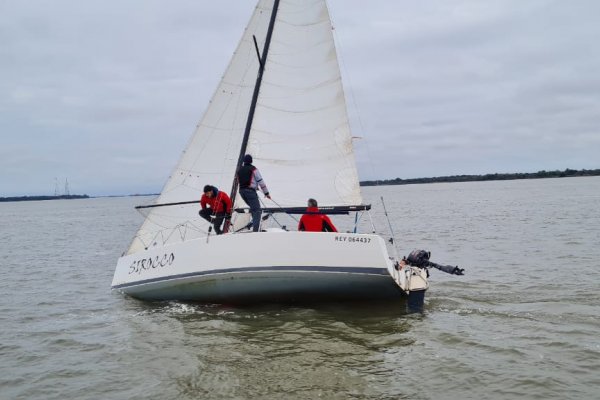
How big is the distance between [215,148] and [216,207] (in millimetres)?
1869

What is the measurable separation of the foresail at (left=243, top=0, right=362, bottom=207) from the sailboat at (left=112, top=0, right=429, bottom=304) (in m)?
0.02

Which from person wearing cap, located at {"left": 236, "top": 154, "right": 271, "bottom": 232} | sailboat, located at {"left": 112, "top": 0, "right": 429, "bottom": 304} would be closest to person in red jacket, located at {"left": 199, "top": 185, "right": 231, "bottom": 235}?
sailboat, located at {"left": 112, "top": 0, "right": 429, "bottom": 304}

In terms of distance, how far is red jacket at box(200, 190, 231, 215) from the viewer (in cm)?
1177

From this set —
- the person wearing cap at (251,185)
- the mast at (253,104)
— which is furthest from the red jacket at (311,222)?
the mast at (253,104)

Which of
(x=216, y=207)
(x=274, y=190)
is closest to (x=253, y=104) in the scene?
(x=274, y=190)

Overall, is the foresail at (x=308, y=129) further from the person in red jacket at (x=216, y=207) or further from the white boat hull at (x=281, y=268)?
the white boat hull at (x=281, y=268)

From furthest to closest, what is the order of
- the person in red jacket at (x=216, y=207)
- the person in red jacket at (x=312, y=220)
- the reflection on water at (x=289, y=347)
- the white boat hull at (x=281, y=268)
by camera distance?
the person in red jacket at (x=216, y=207) → the person in red jacket at (x=312, y=220) → the white boat hull at (x=281, y=268) → the reflection on water at (x=289, y=347)

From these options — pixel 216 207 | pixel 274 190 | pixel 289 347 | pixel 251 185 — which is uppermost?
pixel 251 185

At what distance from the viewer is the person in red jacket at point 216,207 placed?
11711 mm

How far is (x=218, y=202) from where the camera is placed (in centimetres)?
1175

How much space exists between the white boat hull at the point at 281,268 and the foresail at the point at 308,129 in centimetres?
199

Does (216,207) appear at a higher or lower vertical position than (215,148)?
lower

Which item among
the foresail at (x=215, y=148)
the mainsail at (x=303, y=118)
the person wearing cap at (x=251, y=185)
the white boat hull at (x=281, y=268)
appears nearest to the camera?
the white boat hull at (x=281, y=268)

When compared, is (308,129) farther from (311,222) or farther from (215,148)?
(215,148)
